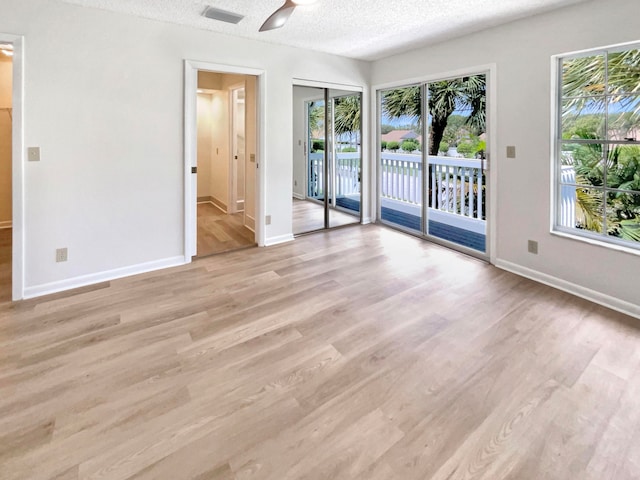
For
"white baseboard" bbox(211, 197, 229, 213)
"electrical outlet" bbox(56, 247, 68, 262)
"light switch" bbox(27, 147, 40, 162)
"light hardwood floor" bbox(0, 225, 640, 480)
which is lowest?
"light hardwood floor" bbox(0, 225, 640, 480)

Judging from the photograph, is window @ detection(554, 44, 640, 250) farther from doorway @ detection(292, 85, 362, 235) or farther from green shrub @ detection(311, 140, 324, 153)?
green shrub @ detection(311, 140, 324, 153)

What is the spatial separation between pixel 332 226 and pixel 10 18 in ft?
13.0

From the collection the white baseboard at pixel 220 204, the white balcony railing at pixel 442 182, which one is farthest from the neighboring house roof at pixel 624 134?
the white baseboard at pixel 220 204

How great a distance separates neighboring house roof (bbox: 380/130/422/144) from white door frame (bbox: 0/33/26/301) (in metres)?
4.07

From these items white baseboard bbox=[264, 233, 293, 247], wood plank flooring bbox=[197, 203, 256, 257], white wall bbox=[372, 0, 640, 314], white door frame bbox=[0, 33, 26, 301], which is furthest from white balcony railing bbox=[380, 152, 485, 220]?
white door frame bbox=[0, 33, 26, 301]

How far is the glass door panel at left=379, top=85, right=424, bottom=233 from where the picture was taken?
490 centimetres

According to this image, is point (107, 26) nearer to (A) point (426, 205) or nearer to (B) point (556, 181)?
(A) point (426, 205)

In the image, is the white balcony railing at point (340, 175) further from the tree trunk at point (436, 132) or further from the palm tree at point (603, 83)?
the palm tree at point (603, 83)

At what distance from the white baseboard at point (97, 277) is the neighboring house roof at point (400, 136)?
323cm

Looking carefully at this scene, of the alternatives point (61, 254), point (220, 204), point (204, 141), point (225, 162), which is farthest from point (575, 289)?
point (204, 141)

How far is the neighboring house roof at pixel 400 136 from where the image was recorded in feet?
16.2

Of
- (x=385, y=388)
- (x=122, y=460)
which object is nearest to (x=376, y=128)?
(x=385, y=388)

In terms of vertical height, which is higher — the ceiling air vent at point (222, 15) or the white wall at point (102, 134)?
the ceiling air vent at point (222, 15)

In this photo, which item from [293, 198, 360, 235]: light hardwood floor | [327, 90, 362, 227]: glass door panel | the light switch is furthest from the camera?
[327, 90, 362, 227]: glass door panel
